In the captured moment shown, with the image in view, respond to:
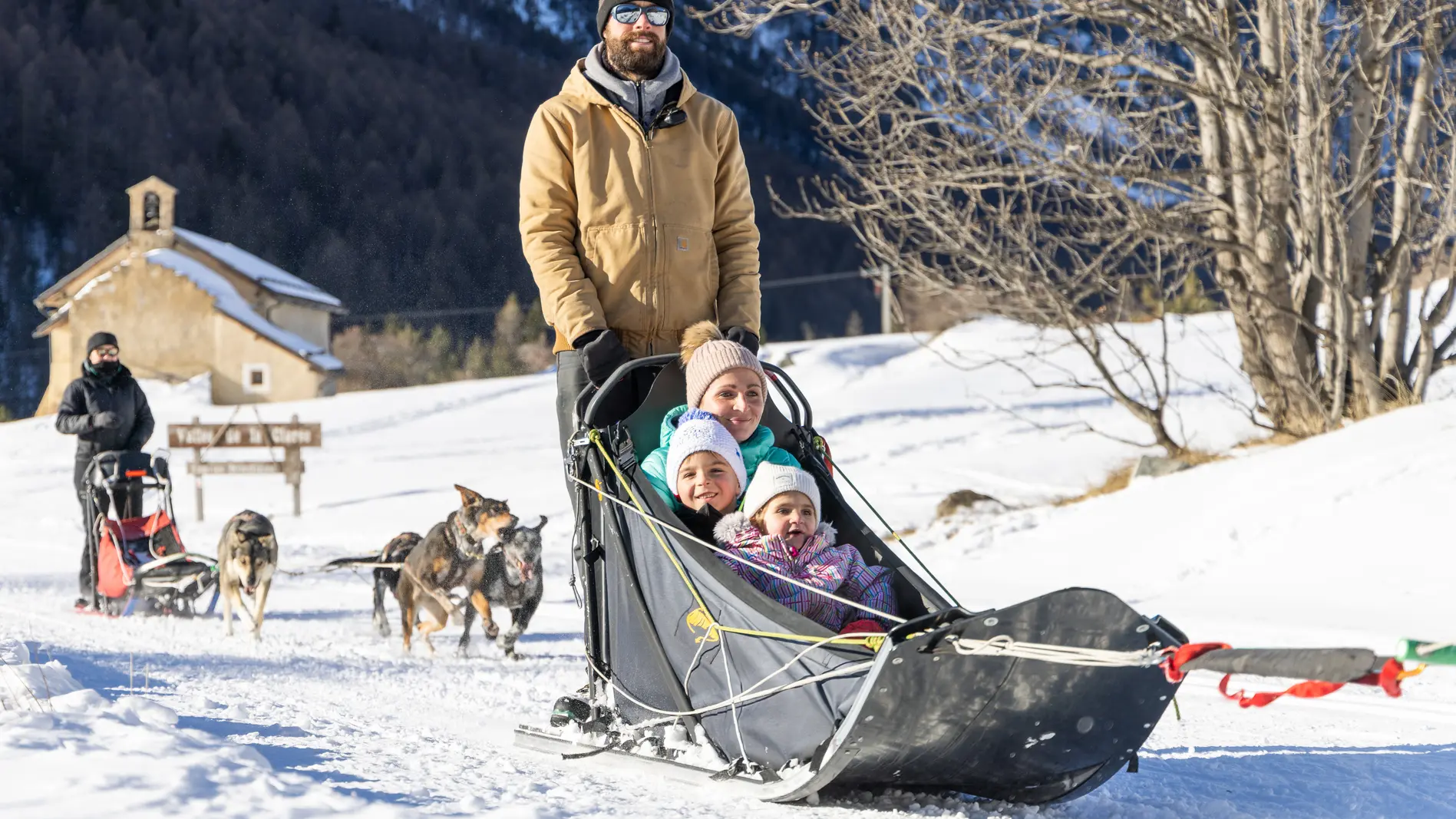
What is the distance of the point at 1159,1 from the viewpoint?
9.05 metres

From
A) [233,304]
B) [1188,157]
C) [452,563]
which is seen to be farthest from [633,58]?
[233,304]

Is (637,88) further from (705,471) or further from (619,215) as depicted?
(705,471)

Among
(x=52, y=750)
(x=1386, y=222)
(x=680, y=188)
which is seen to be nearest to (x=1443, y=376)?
(x=1386, y=222)

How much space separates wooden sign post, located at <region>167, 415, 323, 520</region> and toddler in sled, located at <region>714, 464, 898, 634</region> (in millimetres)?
12719

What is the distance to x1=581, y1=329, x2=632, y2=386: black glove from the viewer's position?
351 centimetres

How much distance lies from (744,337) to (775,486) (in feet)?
2.13

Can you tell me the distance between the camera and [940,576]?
27.2 ft

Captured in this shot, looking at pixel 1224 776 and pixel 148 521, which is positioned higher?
pixel 148 521

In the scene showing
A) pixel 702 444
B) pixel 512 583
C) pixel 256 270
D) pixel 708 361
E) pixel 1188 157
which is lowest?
pixel 512 583

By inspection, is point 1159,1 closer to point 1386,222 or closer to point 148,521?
point 1386,222

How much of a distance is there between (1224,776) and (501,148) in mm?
75151

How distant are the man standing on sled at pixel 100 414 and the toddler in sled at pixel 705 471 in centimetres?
519

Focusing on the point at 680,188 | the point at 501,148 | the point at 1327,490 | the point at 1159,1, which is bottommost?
the point at 1327,490

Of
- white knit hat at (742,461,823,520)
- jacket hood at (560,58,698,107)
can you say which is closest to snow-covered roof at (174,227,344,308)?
jacket hood at (560,58,698,107)
